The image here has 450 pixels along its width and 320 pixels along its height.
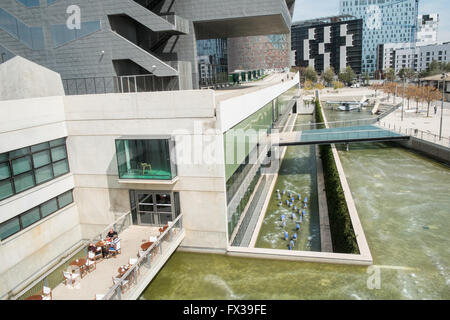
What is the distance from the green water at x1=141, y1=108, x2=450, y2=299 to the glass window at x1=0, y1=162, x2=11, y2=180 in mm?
6575

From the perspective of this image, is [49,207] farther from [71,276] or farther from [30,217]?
[71,276]

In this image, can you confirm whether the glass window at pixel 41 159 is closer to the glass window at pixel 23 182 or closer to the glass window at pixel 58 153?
the glass window at pixel 58 153

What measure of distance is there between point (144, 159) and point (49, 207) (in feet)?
15.4

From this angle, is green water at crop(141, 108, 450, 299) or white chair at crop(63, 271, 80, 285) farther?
green water at crop(141, 108, 450, 299)

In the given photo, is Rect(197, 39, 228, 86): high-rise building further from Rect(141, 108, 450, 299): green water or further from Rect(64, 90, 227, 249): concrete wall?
Rect(141, 108, 450, 299): green water

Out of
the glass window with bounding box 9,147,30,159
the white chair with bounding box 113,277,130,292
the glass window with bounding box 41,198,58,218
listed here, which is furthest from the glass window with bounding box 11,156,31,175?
the white chair with bounding box 113,277,130,292

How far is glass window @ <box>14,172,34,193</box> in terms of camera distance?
13422mm

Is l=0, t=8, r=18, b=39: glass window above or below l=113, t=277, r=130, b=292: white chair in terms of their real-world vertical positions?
above

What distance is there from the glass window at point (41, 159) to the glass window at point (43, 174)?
205mm

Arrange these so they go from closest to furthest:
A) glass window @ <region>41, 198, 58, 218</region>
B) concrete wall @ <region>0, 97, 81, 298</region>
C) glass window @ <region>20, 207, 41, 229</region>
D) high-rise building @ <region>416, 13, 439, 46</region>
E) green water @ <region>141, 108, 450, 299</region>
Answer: green water @ <region>141, 108, 450, 299</region> < concrete wall @ <region>0, 97, 81, 298</region> < glass window @ <region>20, 207, 41, 229</region> < glass window @ <region>41, 198, 58, 218</region> < high-rise building @ <region>416, 13, 439, 46</region>

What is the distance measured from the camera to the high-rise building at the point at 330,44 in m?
155

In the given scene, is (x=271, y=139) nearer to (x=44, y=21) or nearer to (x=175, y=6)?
(x=175, y=6)

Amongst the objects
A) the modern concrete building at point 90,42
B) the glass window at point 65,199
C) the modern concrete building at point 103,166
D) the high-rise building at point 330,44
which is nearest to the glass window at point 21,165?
the modern concrete building at point 103,166

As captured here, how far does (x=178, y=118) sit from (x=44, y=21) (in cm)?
1203
